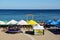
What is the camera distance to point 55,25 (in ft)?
63.4

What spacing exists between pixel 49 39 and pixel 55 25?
244 inches

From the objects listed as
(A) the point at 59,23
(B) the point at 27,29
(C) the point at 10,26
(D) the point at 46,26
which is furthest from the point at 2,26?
(A) the point at 59,23

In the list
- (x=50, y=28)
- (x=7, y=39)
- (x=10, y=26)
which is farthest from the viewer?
(x=50, y=28)

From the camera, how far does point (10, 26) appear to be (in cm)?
1753

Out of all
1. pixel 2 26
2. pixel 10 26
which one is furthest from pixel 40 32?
pixel 2 26

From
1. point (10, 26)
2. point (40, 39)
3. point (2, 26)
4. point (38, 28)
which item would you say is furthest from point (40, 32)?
point (2, 26)

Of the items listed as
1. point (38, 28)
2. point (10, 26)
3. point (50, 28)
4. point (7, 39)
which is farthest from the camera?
point (50, 28)

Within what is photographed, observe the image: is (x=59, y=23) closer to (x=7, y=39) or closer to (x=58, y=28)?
(x=58, y=28)

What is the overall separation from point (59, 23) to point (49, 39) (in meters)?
6.36

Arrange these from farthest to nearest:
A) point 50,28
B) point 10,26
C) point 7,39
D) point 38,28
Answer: point 50,28 < point 10,26 < point 38,28 < point 7,39

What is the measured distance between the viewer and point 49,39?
1331 centimetres

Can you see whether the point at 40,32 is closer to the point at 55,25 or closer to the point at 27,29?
the point at 27,29

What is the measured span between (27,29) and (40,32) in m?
2.92

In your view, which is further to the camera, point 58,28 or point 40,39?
point 58,28
